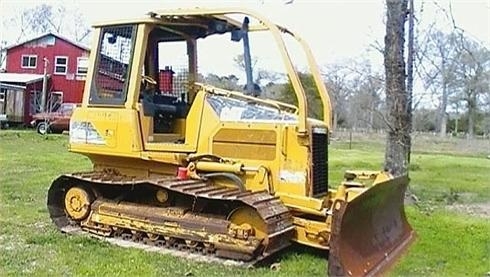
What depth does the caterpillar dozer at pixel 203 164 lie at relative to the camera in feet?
18.8

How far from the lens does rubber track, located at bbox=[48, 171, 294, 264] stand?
5.55 meters

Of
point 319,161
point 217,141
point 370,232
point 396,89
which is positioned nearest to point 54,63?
point 396,89

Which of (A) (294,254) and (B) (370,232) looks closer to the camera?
(B) (370,232)

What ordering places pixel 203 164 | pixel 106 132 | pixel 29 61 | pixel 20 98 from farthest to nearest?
1. pixel 29 61
2. pixel 20 98
3. pixel 106 132
4. pixel 203 164

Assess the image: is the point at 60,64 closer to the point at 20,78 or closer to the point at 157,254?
the point at 20,78

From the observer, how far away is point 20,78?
109 feet

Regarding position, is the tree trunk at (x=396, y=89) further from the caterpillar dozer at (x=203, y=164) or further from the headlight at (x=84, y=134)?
the headlight at (x=84, y=134)

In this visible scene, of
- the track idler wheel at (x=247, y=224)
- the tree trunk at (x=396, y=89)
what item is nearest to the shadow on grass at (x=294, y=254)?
the track idler wheel at (x=247, y=224)

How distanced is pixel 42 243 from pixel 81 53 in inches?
1135

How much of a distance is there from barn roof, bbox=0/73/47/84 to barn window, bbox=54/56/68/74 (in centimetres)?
95

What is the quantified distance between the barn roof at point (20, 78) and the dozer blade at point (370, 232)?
29281 mm

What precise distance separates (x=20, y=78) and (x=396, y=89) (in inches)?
1105

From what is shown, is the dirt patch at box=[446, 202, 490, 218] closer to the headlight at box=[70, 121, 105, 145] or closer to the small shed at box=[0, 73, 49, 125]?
the headlight at box=[70, 121, 105, 145]

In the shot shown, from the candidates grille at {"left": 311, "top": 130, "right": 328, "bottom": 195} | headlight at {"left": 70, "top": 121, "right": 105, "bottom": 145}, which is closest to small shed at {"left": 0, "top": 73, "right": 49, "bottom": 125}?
headlight at {"left": 70, "top": 121, "right": 105, "bottom": 145}
